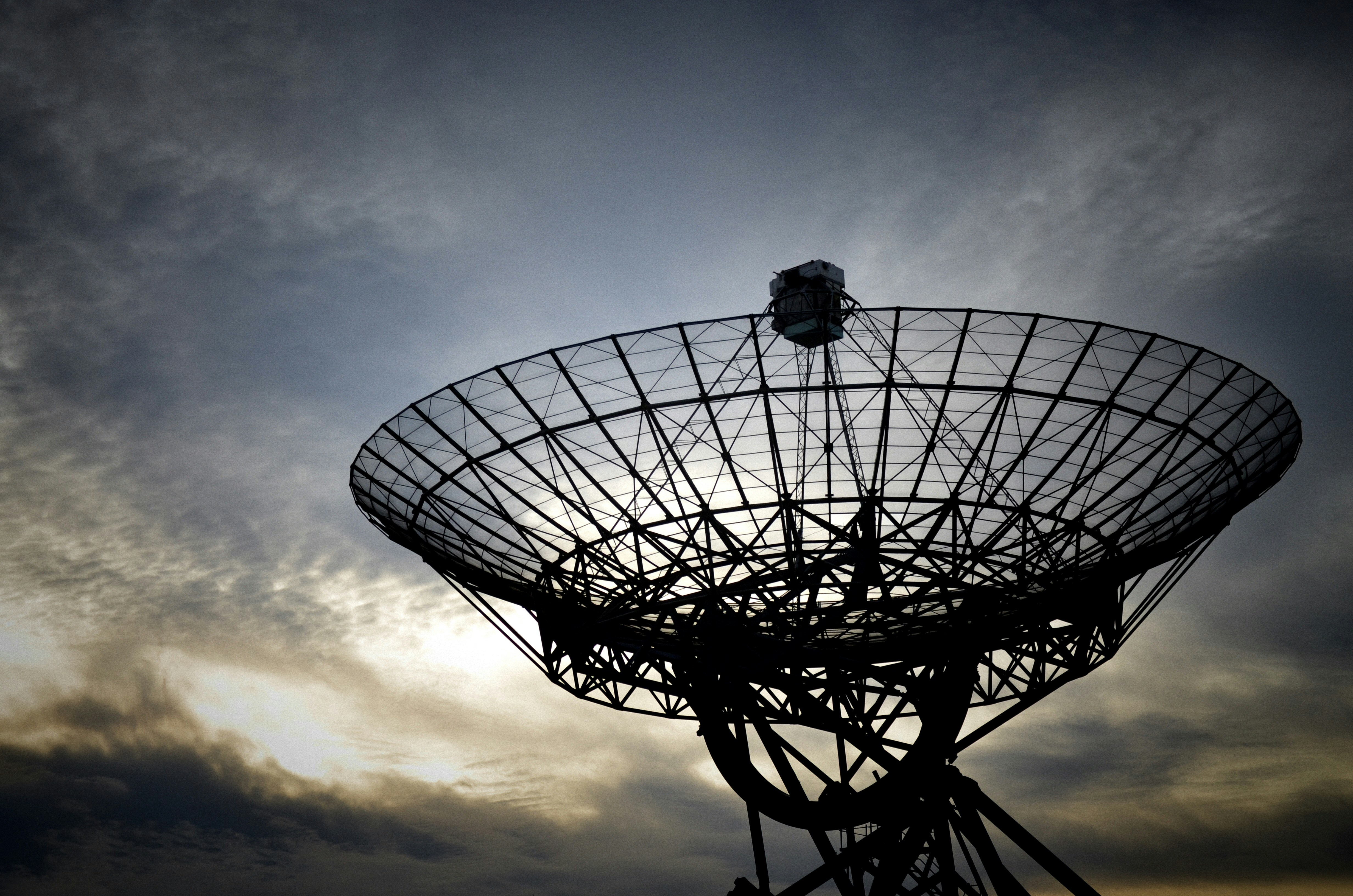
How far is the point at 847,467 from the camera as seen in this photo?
31484 millimetres

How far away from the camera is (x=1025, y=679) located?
31.7 metres

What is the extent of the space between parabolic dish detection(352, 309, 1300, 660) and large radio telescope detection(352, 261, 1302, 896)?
82 mm

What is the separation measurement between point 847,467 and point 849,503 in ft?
4.37

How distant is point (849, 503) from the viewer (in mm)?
32312

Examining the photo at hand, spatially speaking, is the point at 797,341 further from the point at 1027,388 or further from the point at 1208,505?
the point at 1208,505

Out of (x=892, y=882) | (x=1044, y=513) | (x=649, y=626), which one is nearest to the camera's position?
(x=892, y=882)

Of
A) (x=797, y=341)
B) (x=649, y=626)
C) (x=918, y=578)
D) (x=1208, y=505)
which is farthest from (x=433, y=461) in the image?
(x=1208, y=505)

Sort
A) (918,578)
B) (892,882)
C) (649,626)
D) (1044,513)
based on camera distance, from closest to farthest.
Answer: (892,882) → (1044,513) → (649,626) → (918,578)

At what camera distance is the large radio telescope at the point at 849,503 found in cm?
2794

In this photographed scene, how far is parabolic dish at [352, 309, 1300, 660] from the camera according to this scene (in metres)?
27.9

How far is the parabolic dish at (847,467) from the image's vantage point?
1099 inches

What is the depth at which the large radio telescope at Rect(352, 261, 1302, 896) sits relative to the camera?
1100 inches

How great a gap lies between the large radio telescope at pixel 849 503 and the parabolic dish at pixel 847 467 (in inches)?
3.2

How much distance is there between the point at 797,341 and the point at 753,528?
602cm
